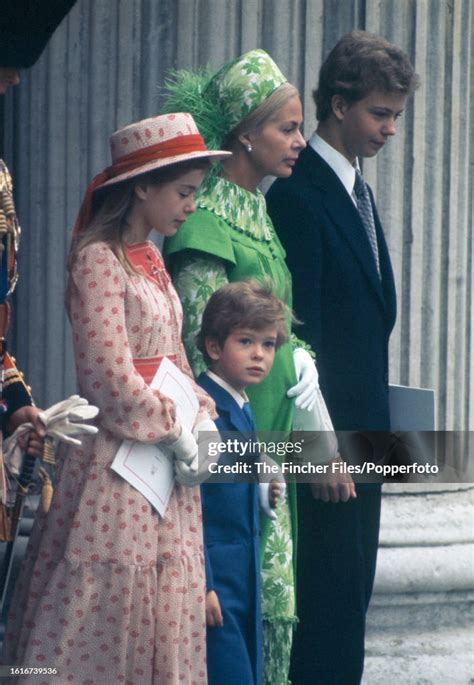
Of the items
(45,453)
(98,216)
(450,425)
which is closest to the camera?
(45,453)

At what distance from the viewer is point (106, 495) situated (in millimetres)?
3732

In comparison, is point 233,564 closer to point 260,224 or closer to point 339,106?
point 260,224

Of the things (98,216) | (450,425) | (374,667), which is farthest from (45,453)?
(450,425)

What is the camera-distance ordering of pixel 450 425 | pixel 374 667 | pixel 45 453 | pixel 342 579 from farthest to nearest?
pixel 450 425 < pixel 374 667 < pixel 342 579 < pixel 45 453

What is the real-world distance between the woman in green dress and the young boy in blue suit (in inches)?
3.9

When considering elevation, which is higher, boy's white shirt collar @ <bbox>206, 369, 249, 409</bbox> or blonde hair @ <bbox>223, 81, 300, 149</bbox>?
blonde hair @ <bbox>223, 81, 300, 149</bbox>

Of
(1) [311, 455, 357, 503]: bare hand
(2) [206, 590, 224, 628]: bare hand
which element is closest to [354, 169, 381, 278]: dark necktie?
(1) [311, 455, 357, 503]: bare hand

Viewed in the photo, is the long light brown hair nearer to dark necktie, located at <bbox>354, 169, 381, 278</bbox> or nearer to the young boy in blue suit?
the young boy in blue suit

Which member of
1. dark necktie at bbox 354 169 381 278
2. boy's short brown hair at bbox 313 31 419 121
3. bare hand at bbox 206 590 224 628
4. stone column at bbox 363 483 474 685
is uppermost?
boy's short brown hair at bbox 313 31 419 121

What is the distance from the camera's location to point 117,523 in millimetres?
3729

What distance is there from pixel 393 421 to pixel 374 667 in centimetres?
93

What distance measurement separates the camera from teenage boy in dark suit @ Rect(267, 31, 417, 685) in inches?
178

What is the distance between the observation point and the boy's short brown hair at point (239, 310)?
4.06 meters

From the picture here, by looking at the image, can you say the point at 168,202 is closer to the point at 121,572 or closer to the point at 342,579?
the point at 121,572
